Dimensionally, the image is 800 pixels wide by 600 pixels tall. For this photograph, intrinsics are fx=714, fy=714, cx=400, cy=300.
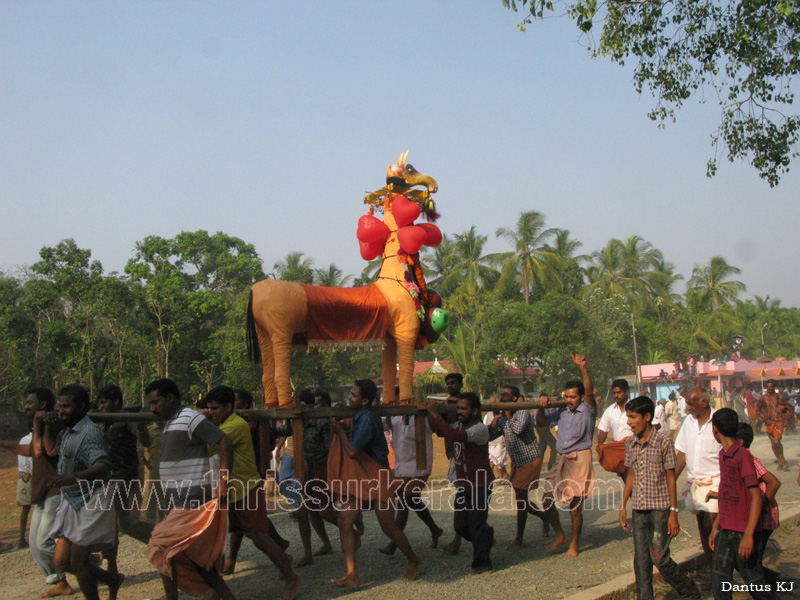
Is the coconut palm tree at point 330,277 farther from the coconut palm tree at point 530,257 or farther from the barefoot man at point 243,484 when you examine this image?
the barefoot man at point 243,484

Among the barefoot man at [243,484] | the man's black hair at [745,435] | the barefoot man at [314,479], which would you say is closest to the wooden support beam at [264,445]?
the barefoot man at [314,479]

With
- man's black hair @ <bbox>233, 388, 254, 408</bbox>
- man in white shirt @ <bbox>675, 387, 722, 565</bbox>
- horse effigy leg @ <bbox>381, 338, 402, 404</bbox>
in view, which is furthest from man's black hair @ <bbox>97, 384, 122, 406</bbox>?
man in white shirt @ <bbox>675, 387, 722, 565</bbox>

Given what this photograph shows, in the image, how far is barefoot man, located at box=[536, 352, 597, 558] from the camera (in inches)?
261

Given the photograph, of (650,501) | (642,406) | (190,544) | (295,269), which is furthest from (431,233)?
(295,269)

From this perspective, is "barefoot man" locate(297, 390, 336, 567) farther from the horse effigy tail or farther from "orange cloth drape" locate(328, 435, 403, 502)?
"orange cloth drape" locate(328, 435, 403, 502)

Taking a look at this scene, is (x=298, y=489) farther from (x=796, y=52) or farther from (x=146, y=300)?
(x=146, y=300)

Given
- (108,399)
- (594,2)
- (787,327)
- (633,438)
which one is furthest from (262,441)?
(787,327)

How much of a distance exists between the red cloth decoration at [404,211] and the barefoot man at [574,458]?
2008mm

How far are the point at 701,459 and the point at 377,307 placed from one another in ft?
9.67

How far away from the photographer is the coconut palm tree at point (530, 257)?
3481 centimetres

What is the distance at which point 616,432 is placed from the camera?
24.7 ft

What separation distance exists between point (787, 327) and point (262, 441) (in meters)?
62.0

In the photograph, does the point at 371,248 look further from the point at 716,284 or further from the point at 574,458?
the point at 716,284

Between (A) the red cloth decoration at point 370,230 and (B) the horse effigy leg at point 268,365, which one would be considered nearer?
(B) the horse effigy leg at point 268,365
